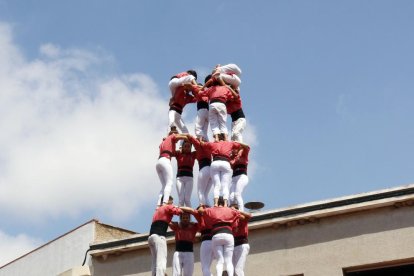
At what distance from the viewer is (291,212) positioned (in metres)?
25.7

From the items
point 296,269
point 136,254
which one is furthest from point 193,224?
point 136,254

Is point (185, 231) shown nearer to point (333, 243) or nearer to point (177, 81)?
point (177, 81)

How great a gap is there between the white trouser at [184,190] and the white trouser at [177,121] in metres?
1.76

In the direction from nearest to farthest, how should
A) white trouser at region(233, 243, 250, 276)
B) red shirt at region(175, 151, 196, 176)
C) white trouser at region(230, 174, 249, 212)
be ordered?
white trouser at region(233, 243, 250, 276)
white trouser at region(230, 174, 249, 212)
red shirt at region(175, 151, 196, 176)

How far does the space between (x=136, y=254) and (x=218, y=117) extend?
10107 millimetres

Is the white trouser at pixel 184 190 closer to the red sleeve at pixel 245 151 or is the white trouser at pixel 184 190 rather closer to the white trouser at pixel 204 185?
the white trouser at pixel 204 185

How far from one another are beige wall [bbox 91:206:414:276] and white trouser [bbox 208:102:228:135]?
6947mm

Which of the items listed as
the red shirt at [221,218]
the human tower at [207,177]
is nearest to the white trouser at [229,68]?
the human tower at [207,177]

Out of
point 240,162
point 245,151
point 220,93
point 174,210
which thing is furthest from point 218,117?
point 174,210

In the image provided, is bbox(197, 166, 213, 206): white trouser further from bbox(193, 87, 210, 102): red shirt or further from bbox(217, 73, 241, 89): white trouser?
bbox(217, 73, 241, 89): white trouser

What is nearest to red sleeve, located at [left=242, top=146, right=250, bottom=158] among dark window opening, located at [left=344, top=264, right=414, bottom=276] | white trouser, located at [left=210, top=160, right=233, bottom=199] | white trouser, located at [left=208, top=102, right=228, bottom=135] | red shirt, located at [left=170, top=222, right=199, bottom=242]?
white trouser, located at [left=208, top=102, right=228, bottom=135]

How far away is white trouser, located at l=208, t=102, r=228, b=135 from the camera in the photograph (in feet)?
66.0

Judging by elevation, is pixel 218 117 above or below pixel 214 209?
above

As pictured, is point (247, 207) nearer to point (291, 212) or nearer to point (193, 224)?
point (291, 212)
